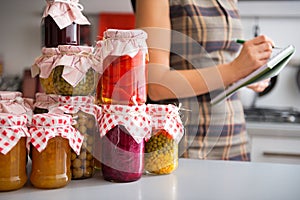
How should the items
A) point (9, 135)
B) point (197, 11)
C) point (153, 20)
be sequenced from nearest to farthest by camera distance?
point (9, 135) → point (153, 20) → point (197, 11)

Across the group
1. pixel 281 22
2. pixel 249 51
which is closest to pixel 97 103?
pixel 249 51

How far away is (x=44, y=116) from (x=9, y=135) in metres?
0.06

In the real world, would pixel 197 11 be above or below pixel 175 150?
above

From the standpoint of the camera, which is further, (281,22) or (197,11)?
(281,22)

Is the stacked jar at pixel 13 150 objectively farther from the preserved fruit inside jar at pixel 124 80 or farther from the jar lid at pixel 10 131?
the preserved fruit inside jar at pixel 124 80

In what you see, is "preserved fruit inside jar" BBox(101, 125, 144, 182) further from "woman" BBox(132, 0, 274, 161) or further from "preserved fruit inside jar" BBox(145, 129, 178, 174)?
"woman" BBox(132, 0, 274, 161)

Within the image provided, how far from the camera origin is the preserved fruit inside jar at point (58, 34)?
0.77 meters

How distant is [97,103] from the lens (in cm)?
77

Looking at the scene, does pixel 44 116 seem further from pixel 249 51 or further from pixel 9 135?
pixel 249 51

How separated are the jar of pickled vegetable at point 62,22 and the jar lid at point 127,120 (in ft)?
0.51

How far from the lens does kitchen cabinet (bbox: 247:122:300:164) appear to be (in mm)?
1845

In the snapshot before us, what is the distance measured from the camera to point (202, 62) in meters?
1.12

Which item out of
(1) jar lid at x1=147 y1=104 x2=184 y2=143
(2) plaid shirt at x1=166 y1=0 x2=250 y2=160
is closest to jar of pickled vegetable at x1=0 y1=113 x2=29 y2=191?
(1) jar lid at x1=147 y1=104 x2=184 y2=143

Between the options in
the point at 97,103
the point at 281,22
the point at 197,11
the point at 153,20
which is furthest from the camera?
the point at 281,22
